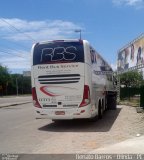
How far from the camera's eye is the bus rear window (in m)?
16.8

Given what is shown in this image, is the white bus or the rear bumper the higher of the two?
the white bus

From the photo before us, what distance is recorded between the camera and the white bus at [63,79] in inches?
657

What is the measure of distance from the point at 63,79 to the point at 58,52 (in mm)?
1184

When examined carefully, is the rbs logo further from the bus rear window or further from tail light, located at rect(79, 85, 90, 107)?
tail light, located at rect(79, 85, 90, 107)

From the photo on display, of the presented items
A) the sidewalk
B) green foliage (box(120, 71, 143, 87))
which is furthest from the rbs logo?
green foliage (box(120, 71, 143, 87))

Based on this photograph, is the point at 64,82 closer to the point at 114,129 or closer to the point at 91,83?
the point at 91,83

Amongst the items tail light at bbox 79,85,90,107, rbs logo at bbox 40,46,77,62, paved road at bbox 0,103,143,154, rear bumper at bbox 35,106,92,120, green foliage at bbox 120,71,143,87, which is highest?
green foliage at bbox 120,71,143,87

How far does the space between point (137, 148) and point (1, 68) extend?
93.2 m

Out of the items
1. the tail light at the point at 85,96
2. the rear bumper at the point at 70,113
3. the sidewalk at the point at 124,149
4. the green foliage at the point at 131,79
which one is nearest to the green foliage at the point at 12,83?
the green foliage at the point at 131,79

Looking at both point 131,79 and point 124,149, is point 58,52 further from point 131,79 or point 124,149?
point 131,79

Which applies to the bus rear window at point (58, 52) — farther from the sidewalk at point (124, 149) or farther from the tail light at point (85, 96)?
the sidewalk at point (124, 149)

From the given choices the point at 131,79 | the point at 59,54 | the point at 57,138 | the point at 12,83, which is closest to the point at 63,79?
the point at 59,54

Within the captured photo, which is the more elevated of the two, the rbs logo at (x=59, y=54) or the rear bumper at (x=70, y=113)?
the rbs logo at (x=59, y=54)

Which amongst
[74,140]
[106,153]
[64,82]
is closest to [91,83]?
[64,82]
